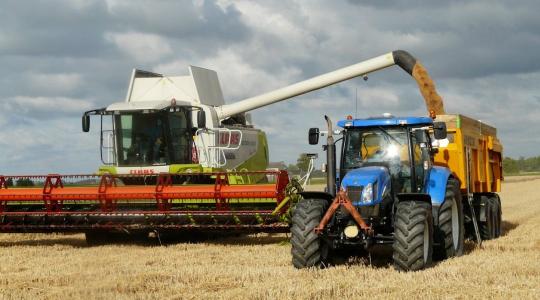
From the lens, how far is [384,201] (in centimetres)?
774

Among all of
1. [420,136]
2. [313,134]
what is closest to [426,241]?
[420,136]

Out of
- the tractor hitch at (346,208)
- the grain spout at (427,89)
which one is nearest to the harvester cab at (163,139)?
the grain spout at (427,89)

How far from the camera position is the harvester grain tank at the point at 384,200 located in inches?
287

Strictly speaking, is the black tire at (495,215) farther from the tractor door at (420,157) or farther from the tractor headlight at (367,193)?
the tractor headlight at (367,193)

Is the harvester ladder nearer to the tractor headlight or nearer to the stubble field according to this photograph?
the stubble field

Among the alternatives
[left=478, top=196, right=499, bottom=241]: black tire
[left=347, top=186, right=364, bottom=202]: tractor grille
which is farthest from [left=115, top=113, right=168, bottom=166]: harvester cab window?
[left=347, top=186, right=364, bottom=202]: tractor grille

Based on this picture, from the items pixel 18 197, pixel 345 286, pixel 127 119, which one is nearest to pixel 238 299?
pixel 345 286

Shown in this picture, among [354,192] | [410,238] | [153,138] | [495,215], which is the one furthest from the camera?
[153,138]

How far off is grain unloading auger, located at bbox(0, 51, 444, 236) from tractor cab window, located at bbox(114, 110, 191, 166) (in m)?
0.02

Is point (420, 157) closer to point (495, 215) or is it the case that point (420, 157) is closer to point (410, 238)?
point (410, 238)

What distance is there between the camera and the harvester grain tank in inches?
287

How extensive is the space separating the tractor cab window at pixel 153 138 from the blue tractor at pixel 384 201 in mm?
4323

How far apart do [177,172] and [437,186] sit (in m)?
4.86

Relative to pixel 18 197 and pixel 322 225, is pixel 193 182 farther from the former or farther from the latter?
pixel 322 225
